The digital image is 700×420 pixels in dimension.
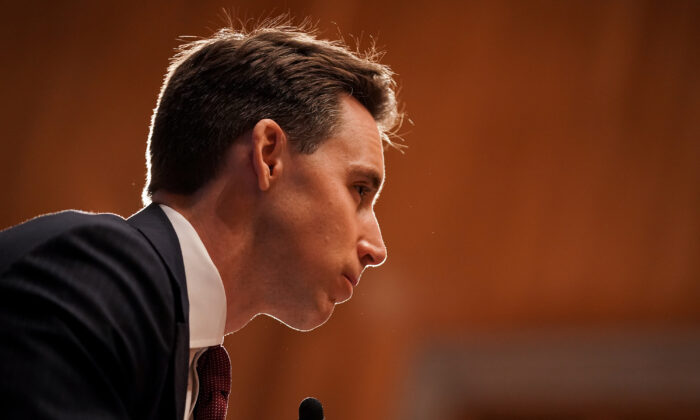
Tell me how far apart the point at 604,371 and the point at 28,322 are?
161 cm

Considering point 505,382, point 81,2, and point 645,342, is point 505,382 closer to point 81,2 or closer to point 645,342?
point 645,342

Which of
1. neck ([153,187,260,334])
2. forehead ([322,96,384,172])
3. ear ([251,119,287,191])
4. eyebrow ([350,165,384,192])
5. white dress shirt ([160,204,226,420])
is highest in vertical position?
forehead ([322,96,384,172])

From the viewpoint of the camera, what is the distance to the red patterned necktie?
3.40 feet

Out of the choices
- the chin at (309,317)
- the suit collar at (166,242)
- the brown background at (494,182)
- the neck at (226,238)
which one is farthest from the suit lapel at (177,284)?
the brown background at (494,182)

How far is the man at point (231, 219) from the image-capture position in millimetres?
834

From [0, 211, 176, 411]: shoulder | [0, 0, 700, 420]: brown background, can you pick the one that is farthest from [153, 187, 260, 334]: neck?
[0, 0, 700, 420]: brown background

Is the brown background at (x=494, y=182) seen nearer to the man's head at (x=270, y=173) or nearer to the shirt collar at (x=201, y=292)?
the man's head at (x=270, y=173)

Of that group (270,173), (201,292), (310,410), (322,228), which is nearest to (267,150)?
(270,173)

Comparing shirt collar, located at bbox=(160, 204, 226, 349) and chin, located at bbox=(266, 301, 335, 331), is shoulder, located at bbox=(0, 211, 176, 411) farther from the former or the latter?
chin, located at bbox=(266, 301, 335, 331)

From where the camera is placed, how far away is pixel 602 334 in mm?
2010

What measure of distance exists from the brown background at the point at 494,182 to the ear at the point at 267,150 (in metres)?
0.88

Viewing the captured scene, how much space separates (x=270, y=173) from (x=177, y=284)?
0.29 metres

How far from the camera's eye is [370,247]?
1.16 m

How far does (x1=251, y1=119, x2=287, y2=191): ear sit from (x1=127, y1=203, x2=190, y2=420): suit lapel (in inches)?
6.6
